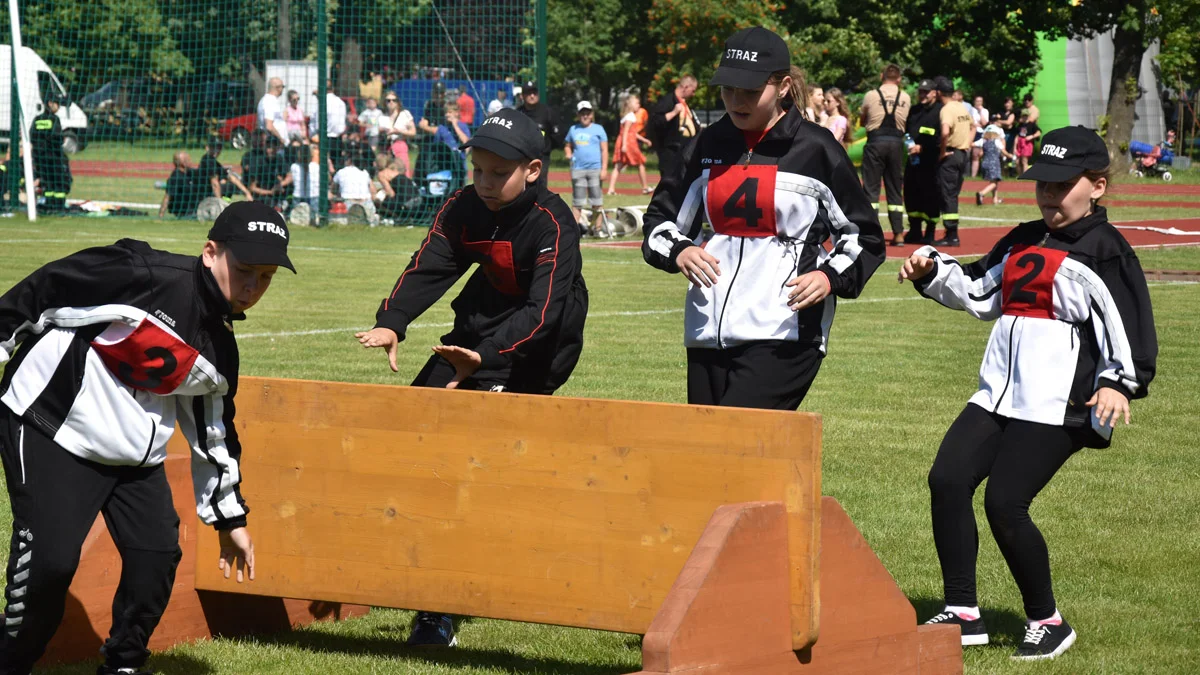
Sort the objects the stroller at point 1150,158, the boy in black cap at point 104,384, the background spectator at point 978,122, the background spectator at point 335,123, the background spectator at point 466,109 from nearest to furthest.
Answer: the boy in black cap at point 104,384, the background spectator at point 335,123, the background spectator at point 466,109, the background spectator at point 978,122, the stroller at point 1150,158

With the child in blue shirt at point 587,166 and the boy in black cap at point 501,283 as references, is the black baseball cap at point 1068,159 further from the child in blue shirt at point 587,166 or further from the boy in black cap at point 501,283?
the child in blue shirt at point 587,166

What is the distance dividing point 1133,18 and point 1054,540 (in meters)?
39.2

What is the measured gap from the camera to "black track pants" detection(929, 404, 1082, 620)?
5.28 meters

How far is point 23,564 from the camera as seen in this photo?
14.6 ft

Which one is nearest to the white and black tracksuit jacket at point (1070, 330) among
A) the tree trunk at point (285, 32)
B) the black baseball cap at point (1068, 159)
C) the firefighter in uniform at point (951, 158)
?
the black baseball cap at point (1068, 159)

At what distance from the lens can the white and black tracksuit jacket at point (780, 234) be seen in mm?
5234

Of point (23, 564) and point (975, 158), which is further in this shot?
point (975, 158)

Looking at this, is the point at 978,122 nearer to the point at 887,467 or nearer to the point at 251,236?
the point at 887,467

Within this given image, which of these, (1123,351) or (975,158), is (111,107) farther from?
(1123,351)

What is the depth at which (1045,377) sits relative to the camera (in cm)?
525

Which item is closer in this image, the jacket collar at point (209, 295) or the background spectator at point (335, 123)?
the jacket collar at point (209, 295)

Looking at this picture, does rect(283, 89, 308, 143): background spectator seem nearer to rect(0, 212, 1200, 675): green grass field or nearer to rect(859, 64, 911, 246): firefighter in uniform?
rect(0, 212, 1200, 675): green grass field

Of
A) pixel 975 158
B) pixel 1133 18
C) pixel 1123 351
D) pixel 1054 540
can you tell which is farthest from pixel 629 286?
pixel 1133 18

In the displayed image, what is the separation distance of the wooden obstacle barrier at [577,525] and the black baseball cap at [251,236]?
830mm
